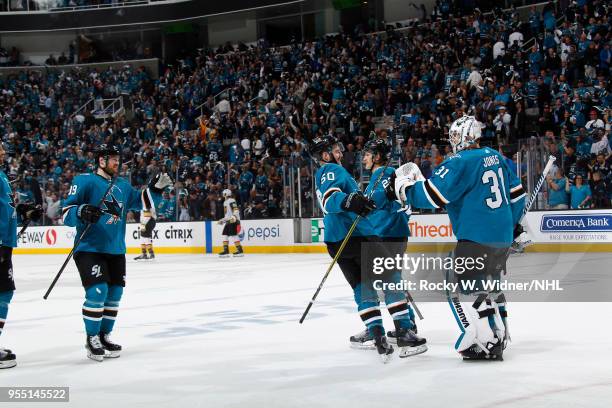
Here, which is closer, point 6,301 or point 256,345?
point 6,301

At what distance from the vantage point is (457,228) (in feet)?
18.6

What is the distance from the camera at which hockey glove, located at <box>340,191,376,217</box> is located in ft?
18.6

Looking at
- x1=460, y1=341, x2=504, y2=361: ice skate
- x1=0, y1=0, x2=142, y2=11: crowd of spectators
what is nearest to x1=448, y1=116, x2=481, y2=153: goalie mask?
x1=460, y1=341, x2=504, y2=361: ice skate

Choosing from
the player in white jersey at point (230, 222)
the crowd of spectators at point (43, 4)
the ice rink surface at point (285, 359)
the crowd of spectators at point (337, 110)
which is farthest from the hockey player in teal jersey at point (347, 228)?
the crowd of spectators at point (43, 4)

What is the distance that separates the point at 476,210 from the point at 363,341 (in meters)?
1.49

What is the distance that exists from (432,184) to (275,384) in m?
1.67

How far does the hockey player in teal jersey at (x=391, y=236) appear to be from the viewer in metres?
6.02

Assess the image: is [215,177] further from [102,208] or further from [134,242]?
[102,208]

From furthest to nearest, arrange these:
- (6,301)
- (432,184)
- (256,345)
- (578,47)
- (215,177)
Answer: (215,177)
(578,47)
(256,345)
(6,301)
(432,184)

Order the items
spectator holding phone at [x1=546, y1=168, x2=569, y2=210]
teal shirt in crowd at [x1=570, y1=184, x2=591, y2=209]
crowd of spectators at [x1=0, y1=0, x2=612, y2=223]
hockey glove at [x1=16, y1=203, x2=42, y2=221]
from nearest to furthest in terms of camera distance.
Result: hockey glove at [x1=16, y1=203, x2=42, y2=221] → teal shirt in crowd at [x1=570, y1=184, x2=591, y2=209] → spectator holding phone at [x1=546, y1=168, x2=569, y2=210] → crowd of spectators at [x1=0, y1=0, x2=612, y2=223]

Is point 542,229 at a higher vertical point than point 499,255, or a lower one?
lower

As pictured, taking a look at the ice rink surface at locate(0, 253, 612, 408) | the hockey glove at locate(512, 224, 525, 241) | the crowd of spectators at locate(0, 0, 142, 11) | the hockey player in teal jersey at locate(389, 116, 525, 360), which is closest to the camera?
the ice rink surface at locate(0, 253, 612, 408)

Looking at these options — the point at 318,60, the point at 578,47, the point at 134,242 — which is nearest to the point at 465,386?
the point at 578,47

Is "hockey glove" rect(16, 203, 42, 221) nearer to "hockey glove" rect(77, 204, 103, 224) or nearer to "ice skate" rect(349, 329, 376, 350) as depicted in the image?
"hockey glove" rect(77, 204, 103, 224)
